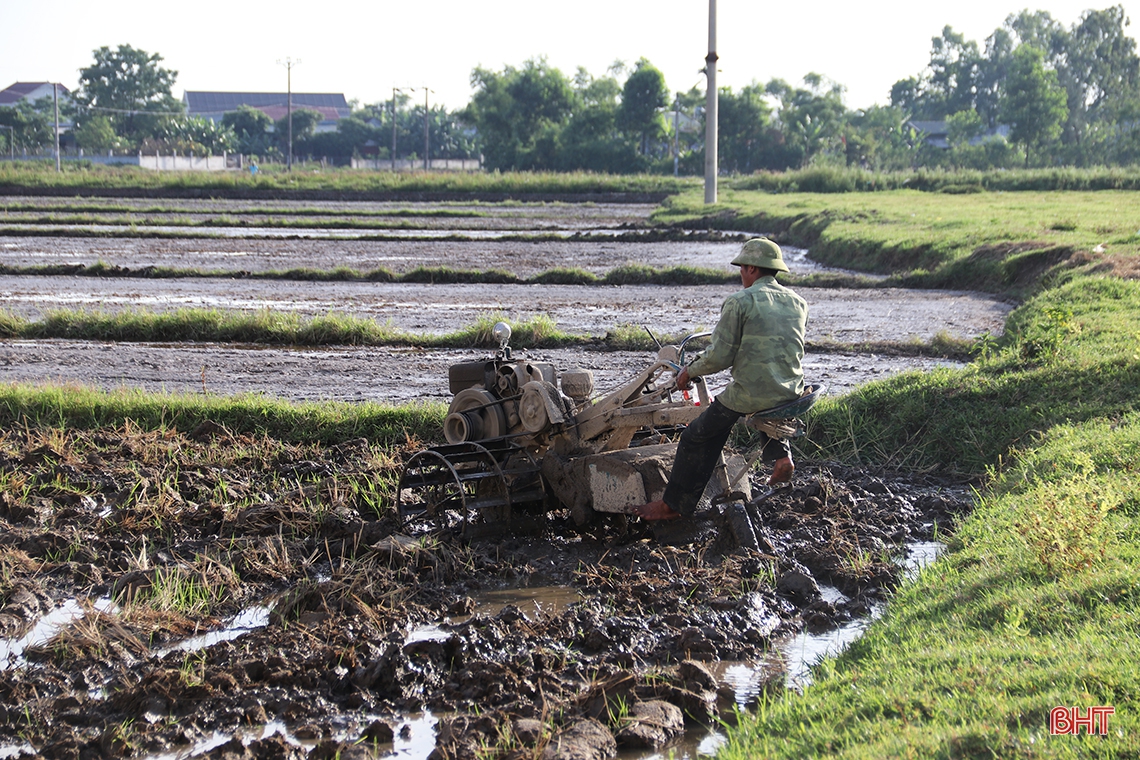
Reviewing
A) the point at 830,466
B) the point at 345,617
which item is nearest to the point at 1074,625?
the point at 345,617

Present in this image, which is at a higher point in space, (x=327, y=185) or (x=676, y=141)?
(x=676, y=141)

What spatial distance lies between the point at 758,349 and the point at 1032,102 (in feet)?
221

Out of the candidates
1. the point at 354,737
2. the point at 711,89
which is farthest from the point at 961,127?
the point at 354,737

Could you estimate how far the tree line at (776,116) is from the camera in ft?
223

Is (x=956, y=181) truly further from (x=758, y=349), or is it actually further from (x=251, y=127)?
(x=251, y=127)

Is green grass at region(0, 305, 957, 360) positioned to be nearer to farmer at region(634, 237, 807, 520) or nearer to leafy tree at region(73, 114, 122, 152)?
farmer at region(634, 237, 807, 520)

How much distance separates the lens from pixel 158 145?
84500 millimetres

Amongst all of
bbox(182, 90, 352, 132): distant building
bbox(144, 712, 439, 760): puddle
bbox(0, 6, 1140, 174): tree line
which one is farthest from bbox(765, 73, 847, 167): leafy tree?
bbox(182, 90, 352, 132): distant building

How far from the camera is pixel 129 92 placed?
94.4 metres

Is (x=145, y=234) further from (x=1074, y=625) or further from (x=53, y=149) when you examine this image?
(x=53, y=149)

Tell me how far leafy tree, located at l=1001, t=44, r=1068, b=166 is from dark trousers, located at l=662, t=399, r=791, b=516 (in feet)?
220

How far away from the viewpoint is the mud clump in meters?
4.49

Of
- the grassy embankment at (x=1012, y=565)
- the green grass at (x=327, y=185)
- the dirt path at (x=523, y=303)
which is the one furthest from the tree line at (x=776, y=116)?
the grassy embankment at (x=1012, y=565)
